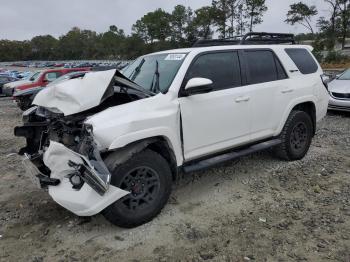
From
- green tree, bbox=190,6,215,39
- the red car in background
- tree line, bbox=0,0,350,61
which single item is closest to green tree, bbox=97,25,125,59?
tree line, bbox=0,0,350,61

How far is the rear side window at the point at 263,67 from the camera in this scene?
509 cm

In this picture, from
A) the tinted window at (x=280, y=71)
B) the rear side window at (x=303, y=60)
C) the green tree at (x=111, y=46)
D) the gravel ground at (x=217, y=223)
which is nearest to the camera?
the gravel ground at (x=217, y=223)

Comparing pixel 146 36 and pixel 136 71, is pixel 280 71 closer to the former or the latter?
pixel 136 71

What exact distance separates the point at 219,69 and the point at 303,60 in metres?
1.99

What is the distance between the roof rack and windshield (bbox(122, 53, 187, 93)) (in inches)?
44.6

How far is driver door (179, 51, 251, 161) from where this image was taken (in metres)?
4.28

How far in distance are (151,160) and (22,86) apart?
45.0 feet

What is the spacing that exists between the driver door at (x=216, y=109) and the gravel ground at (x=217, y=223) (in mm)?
699

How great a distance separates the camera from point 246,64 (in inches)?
198

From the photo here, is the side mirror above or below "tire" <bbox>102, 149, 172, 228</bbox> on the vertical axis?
above

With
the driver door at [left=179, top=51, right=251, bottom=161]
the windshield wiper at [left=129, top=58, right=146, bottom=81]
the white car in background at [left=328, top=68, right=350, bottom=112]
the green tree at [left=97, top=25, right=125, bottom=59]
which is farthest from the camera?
the green tree at [left=97, top=25, right=125, bottom=59]

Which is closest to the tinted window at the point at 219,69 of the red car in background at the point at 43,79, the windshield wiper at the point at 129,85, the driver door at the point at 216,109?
the driver door at the point at 216,109

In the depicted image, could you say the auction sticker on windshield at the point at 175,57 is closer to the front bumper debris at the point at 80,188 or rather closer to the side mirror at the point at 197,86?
the side mirror at the point at 197,86

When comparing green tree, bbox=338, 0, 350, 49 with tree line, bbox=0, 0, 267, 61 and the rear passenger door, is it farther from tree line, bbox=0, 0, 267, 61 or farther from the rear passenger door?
the rear passenger door
